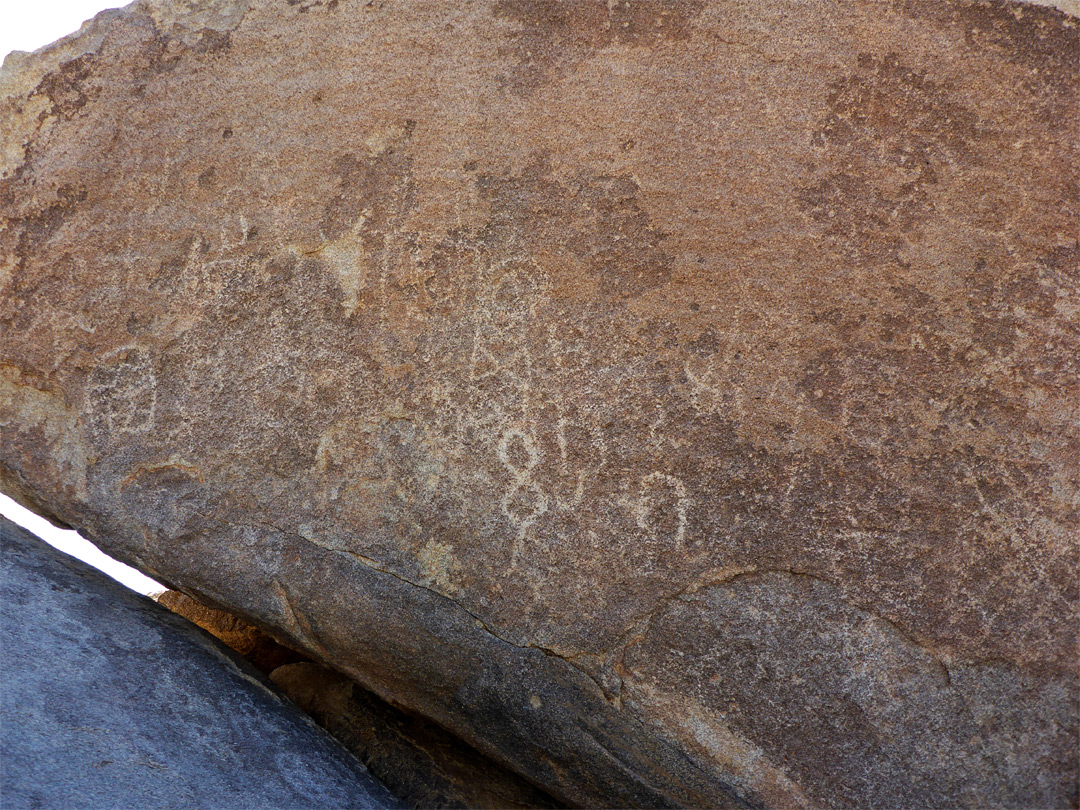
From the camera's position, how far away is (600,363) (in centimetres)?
132

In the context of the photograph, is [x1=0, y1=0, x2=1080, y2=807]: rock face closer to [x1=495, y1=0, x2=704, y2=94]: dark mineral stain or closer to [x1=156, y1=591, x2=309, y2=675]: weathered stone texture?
[x1=495, y1=0, x2=704, y2=94]: dark mineral stain

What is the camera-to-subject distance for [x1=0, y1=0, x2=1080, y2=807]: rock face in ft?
4.09

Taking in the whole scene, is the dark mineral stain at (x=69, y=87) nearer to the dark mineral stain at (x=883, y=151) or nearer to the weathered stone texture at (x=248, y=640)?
the weathered stone texture at (x=248, y=640)

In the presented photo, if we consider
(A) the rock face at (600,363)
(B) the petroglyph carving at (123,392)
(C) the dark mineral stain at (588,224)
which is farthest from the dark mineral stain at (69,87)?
(C) the dark mineral stain at (588,224)

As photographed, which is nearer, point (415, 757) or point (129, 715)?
point (129, 715)

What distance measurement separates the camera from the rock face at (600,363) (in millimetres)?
1246

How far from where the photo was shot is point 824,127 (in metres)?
1.31

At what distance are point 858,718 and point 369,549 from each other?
73cm

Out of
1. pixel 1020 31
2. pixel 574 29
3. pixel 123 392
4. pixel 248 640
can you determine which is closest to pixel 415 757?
pixel 248 640

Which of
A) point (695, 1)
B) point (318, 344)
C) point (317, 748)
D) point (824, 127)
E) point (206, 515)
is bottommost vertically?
point (317, 748)

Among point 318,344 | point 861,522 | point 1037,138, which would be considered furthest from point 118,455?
point 1037,138

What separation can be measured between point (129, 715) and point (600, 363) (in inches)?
33.4

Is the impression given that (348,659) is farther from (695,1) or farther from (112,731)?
(695,1)

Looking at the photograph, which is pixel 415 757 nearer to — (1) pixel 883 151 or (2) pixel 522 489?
(2) pixel 522 489
